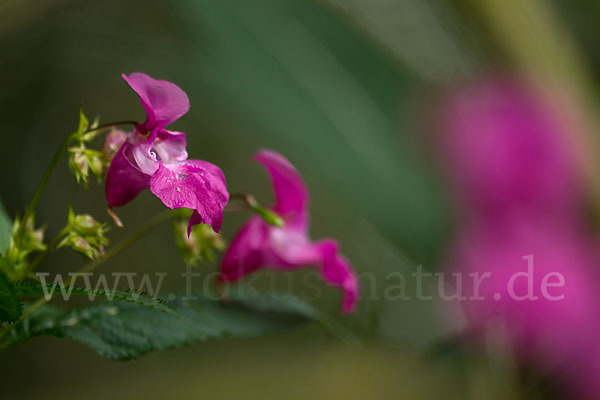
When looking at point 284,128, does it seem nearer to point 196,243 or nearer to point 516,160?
point 516,160

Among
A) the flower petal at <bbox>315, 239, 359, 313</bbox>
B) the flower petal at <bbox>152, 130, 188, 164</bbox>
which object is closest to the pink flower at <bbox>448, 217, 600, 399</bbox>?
the flower petal at <bbox>315, 239, 359, 313</bbox>

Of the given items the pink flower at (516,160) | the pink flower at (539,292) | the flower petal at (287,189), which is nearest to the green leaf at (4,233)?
the flower petal at (287,189)

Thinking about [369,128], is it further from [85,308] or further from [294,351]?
[294,351]

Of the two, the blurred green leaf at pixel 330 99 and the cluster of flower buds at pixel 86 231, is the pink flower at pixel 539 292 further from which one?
the cluster of flower buds at pixel 86 231

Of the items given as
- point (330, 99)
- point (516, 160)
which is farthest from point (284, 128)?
point (516, 160)

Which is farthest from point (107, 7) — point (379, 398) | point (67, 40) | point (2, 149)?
point (379, 398)
